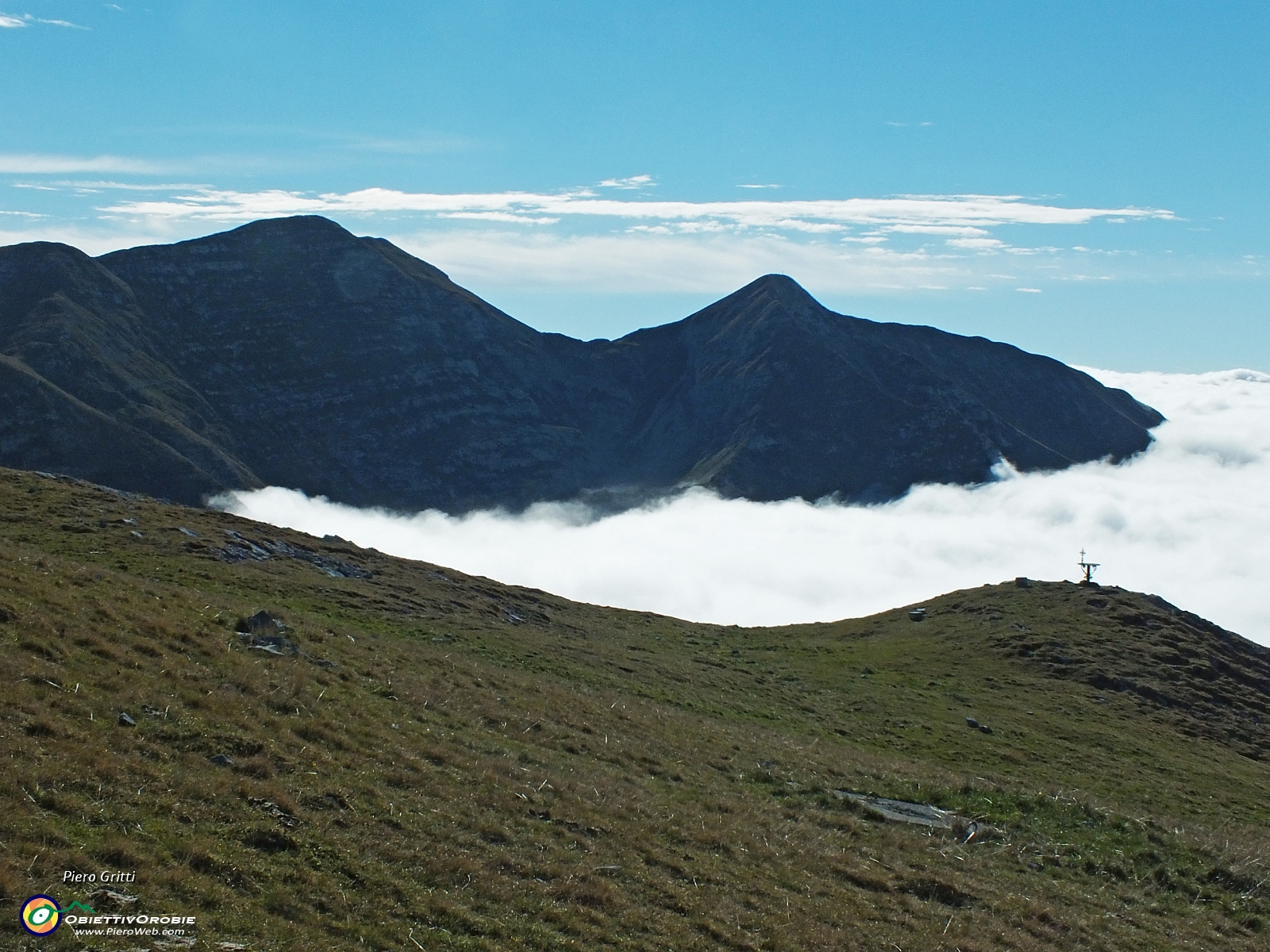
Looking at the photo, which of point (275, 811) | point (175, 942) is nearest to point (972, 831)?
point (275, 811)

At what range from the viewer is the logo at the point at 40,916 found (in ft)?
39.2

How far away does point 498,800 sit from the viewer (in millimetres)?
21016

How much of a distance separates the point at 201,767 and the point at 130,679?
4.74 m

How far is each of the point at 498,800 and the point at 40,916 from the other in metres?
10.0

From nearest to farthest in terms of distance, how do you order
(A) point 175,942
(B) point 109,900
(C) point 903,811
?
(A) point 175,942, (B) point 109,900, (C) point 903,811

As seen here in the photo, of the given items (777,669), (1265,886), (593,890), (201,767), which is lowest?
(777,669)

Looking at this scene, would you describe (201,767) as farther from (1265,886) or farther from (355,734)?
(1265,886)

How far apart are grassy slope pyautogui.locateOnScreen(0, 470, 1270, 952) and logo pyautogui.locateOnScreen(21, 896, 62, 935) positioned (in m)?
0.19

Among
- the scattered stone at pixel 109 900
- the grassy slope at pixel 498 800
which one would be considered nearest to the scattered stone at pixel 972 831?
the grassy slope at pixel 498 800

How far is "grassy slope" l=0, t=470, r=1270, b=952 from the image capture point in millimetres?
15164

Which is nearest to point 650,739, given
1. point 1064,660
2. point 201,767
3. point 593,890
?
point 593,890

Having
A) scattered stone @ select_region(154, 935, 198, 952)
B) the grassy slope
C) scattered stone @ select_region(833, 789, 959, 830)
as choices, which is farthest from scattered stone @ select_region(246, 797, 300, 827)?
scattered stone @ select_region(833, 789, 959, 830)

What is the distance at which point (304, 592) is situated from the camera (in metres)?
50.5

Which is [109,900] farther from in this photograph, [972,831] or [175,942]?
[972,831]
